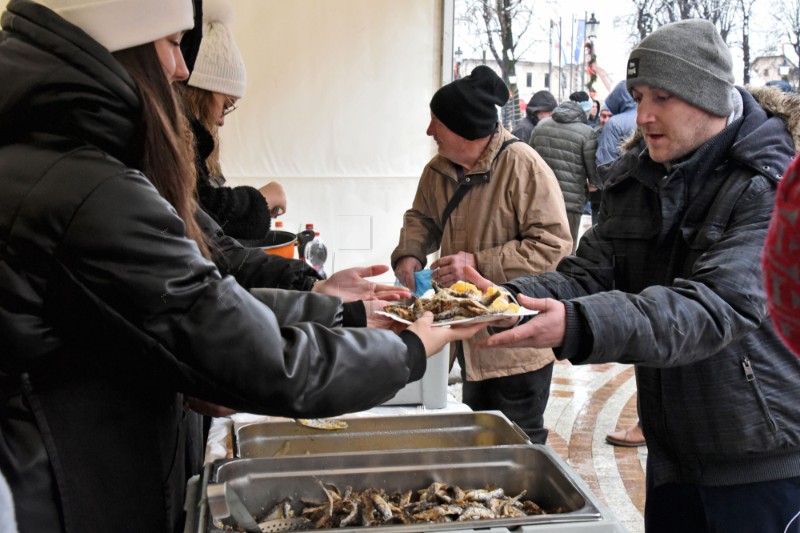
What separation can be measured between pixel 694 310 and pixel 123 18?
4.22 feet

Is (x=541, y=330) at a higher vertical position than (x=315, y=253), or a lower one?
higher

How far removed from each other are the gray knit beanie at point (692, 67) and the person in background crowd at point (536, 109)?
5.94 meters

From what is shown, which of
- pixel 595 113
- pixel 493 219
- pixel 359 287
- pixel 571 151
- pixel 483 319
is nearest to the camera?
pixel 483 319

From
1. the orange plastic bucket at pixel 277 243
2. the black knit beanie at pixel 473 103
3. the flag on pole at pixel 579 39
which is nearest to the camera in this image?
the black knit beanie at pixel 473 103

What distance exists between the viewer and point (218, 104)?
9.41 ft

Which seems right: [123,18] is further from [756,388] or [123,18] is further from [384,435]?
[756,388]

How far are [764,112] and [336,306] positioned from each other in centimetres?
121

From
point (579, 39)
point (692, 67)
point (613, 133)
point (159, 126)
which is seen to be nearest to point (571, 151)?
point (613, 133)

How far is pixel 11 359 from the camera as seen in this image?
1.16 m

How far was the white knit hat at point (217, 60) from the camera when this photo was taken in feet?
9.13

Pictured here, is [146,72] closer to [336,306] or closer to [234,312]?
[234,312]

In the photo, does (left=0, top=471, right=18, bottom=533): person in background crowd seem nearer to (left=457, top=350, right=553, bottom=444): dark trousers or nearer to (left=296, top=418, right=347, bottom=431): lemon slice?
(left=296, top=418, right=347, bottom=431): lemon slice

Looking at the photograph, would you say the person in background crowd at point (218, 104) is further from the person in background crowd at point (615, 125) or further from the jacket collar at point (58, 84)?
the person in background crowd at point (615, 125)

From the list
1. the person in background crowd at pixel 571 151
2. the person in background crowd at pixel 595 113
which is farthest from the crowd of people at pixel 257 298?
the person in background crowd at pixel 595 113
